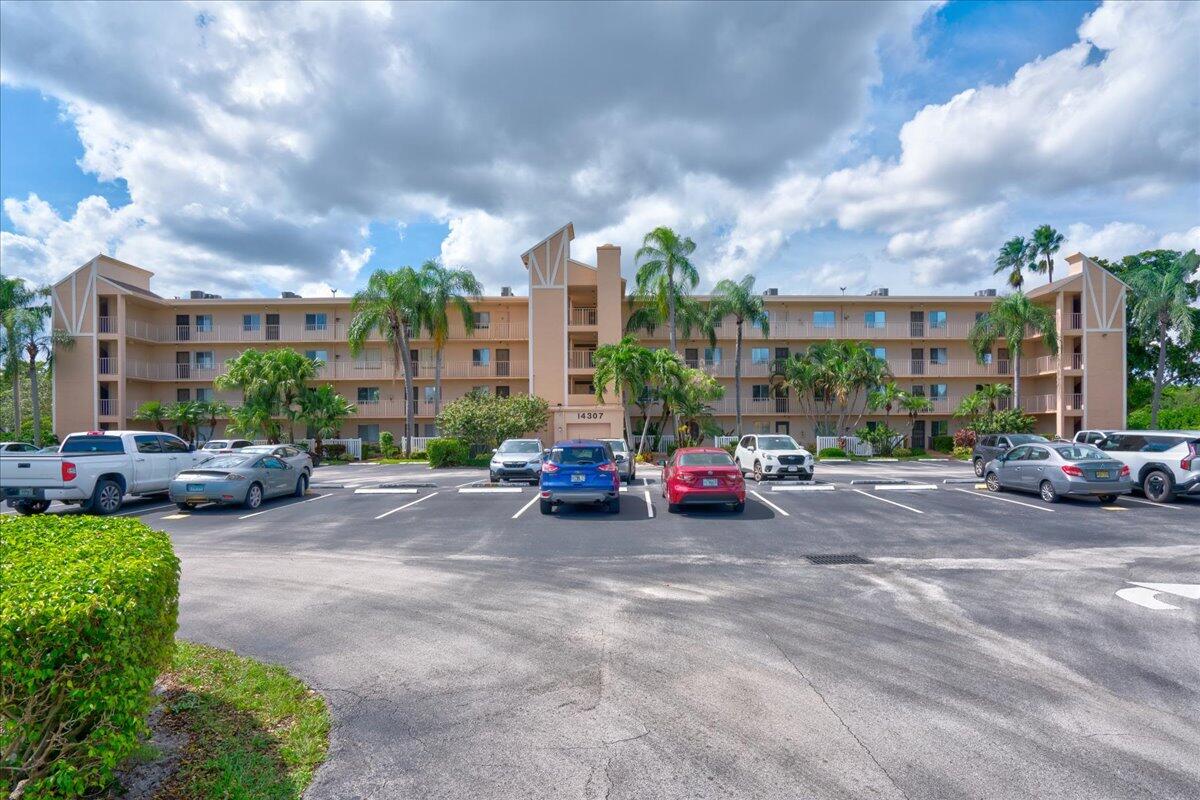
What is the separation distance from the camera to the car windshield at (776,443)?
2259 cm

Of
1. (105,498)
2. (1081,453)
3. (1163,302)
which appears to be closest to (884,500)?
(1081,453)

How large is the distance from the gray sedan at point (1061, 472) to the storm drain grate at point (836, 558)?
9.30 meters

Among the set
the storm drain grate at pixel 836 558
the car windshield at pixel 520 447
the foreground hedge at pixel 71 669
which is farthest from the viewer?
the car windshield at pixel 520 447

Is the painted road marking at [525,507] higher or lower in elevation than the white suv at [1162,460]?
lower

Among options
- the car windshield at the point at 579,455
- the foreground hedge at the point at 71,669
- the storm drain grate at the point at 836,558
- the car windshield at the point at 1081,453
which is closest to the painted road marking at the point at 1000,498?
the car windshield at the point at 1081,453

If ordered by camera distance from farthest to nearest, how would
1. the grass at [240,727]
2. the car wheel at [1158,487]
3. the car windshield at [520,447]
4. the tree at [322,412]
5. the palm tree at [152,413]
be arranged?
the palm tree at [152,413] < the tree at [322,412] < the car windshield at [520,447] < the car wheel at [1158,487] < the grass at [240,727]

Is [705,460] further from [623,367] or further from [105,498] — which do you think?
[623,367]

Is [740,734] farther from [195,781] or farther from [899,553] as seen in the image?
[899,553]

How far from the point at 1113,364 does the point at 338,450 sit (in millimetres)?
47561

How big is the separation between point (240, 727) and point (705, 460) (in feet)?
39.5

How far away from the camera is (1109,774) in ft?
12.7

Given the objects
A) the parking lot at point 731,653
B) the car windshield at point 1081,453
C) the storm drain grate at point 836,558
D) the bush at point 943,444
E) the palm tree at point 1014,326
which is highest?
the palm tree at point 1014,326

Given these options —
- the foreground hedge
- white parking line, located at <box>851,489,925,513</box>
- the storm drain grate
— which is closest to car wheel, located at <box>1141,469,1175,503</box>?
white parking line, located at <box>851,489,925,513</box>

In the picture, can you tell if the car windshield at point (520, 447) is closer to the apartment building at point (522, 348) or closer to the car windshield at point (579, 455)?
the car windshield at point (579, 455)
